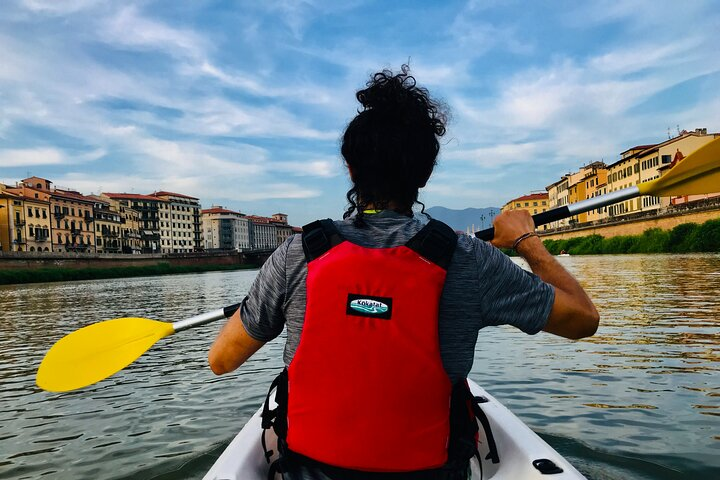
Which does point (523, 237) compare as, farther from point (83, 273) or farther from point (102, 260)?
point (102, 260)

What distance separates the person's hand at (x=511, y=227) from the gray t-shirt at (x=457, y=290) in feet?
0.98

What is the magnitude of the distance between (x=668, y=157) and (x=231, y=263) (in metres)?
53.7

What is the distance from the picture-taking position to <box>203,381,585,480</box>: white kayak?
224 centimetres

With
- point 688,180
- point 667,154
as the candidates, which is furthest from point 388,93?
point 667,154

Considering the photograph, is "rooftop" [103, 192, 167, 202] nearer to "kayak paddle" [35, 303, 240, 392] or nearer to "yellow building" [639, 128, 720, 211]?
"yellow building" [639, 128, 720, 211]

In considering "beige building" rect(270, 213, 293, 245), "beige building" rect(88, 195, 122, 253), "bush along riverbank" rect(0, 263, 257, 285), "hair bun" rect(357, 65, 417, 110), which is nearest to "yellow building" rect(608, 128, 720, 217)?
"bush along riverbank" rect(0, 263, 257, 285)

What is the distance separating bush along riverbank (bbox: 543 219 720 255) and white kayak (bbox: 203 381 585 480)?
Result: 27.9 meters

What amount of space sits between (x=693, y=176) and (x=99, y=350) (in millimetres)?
3494

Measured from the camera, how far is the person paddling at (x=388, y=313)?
5.24 feet

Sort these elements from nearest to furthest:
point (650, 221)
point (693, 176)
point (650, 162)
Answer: point (693, 176) → point (650, 221) → point (650, 162)

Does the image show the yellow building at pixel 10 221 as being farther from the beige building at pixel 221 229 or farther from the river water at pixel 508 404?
the river water at pixel 508 404

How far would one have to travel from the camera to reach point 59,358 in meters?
3.18

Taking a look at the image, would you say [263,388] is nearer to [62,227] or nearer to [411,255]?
[411,255]

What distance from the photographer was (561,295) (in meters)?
1.69
